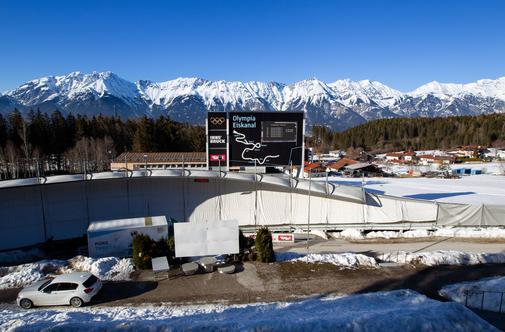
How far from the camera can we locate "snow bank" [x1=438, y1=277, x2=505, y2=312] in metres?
12.1

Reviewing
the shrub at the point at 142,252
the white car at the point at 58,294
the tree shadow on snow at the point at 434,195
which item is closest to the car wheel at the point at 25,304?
the white car at the point at 58,294

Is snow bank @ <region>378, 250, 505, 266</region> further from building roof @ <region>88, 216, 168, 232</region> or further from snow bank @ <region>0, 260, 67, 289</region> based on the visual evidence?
snow bank @ <region>0, 260, 67, 289</region>

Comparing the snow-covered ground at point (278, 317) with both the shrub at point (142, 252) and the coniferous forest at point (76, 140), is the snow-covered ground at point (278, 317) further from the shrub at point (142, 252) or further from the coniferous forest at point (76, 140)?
the coniferous forest at point (76, 140)

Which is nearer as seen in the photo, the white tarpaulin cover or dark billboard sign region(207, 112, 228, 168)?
the white tarpaulin cover

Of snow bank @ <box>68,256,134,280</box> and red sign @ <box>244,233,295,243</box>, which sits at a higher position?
Result: snow bank @ <box>68,256,134,280</box>

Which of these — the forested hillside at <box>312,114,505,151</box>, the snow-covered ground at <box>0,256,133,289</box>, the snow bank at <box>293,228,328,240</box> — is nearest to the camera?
the snow-covered ground at <box>0,256,133,289</box>

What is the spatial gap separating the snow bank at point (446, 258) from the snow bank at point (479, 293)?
2.19 metres

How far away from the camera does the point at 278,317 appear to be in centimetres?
1041

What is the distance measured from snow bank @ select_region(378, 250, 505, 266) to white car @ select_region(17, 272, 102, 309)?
1410 centimetres

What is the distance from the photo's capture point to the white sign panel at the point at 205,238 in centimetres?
1602

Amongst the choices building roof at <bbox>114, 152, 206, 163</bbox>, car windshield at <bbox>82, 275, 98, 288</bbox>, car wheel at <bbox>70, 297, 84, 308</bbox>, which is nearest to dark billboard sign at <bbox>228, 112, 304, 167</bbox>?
car windshield at <bbox>82, 275, 98, 288</bbox>

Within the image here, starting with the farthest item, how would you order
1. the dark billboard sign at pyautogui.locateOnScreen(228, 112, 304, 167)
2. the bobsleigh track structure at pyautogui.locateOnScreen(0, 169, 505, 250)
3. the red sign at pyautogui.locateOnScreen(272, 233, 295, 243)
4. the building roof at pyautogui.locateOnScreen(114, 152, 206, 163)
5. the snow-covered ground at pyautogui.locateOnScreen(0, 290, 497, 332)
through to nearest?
the building roof at pyautogui.locateOnScreen(114, 152, 206, 163) → the dark billboard sign at pyautogui.locateOnScreen(228, 112, 304, 167) → the bobsleigh track structure at pyautogui.locateOnScreen(0, 169, 505, 250) → the red sign at pyautogui.locateOnScreen(272, 233, 295, 243) → the snow-covered ground at pyautogui.locateOnScreen(0, 290, 497, 332)

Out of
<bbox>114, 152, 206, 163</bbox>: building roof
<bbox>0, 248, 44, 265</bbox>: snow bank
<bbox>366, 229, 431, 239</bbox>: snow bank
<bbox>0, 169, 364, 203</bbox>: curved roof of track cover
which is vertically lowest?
<bbox>0, 248, 44, 265</bbox>: snow bank

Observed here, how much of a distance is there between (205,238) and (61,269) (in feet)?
22.5
